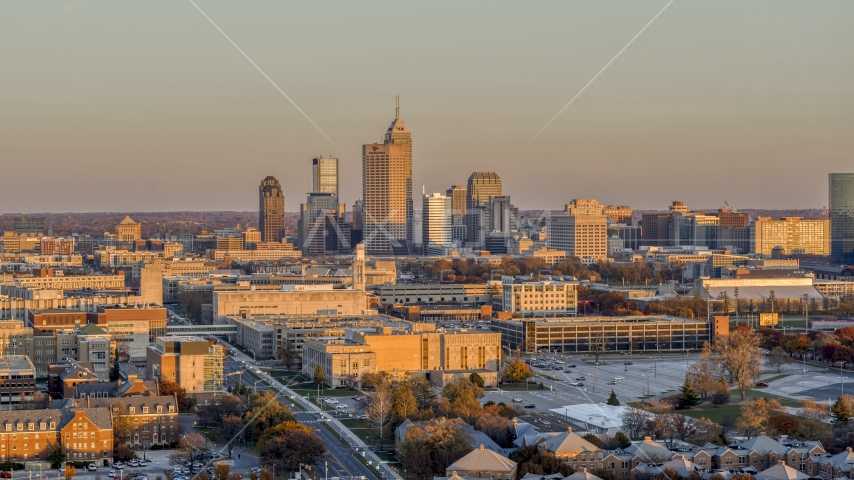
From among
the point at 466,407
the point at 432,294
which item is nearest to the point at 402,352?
the point at 466,407

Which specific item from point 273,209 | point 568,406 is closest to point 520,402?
point 568,406

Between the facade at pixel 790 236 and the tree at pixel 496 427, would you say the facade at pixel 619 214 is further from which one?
the tree at pixel 496 427

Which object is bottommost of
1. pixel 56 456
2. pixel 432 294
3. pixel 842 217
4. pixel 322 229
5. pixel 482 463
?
pixel 56 456

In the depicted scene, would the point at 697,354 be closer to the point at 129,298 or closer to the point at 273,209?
the point at 129,298

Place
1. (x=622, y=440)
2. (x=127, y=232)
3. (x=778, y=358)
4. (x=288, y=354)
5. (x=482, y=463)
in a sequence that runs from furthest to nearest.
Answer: (x=127, y=232) < (x=288, y=354) < (x=778, y=358) < (x=622, y=440) < (x=482, y=463)

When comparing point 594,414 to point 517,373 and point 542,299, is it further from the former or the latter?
point 542,299

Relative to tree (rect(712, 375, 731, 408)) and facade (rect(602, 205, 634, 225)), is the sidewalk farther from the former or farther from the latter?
facade (rect(602, 205, 634, 225))

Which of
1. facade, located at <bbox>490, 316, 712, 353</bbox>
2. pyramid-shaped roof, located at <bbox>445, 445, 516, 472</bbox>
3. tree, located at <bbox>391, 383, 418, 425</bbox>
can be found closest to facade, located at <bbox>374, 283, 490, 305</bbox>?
facade, located at <bbox>490, 316, 712, 353</bbox>
